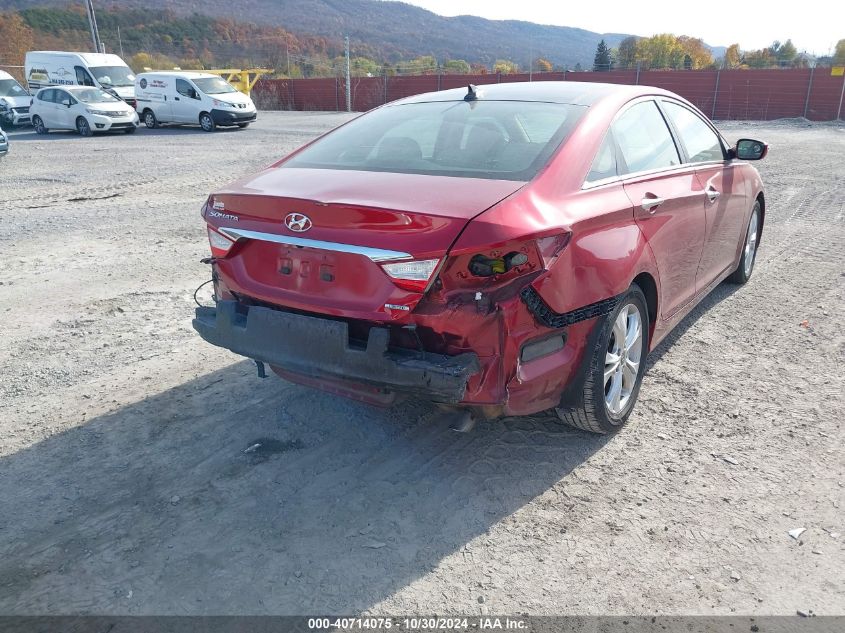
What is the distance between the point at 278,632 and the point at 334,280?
53.6 inches

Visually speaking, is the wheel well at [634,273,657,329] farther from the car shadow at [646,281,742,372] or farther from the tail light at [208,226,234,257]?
the tail light at [208,226,234,257]

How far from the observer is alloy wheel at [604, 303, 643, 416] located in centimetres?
339

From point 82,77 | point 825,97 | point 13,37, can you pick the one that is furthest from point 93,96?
point 13,37

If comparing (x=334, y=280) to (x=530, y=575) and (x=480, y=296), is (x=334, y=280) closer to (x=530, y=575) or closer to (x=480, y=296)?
(x=480, y=296)

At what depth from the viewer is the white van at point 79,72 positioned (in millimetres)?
24859

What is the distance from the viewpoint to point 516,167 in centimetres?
312

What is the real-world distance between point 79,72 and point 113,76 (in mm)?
1348

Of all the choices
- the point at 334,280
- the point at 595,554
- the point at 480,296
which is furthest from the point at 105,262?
the point at 595,554

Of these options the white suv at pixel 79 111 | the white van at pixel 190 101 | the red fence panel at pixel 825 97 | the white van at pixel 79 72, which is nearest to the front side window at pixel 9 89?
the white van at pixel 79 72

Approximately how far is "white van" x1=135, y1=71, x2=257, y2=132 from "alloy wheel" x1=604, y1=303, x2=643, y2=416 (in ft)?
73.5

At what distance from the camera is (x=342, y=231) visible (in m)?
2.86

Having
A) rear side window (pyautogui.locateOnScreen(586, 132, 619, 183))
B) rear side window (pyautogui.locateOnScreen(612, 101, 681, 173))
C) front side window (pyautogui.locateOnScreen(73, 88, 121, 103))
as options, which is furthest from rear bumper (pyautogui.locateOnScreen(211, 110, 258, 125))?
rear side window (pyautogui.locateOnScreen(586, 132, 619, 183))

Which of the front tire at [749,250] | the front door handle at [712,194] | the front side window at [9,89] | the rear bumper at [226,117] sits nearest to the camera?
the front door handle at [712,194]

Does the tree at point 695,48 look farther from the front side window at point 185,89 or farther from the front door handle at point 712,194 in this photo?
the front door handle at point 712,194
